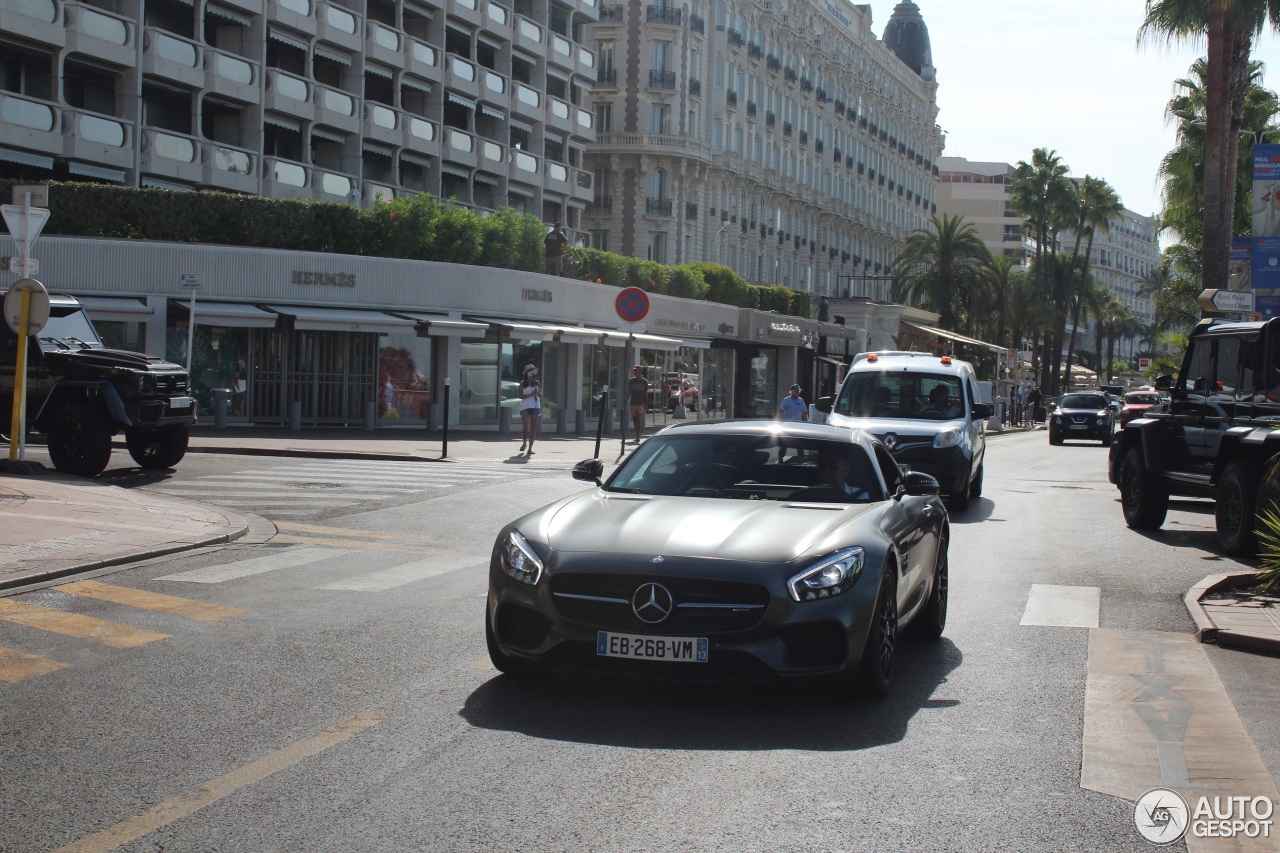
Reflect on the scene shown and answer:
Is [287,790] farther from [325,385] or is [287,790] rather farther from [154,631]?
[325,385]

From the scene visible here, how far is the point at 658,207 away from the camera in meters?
64.9

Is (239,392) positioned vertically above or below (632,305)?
below

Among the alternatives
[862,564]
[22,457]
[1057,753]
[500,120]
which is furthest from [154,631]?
[500,120]

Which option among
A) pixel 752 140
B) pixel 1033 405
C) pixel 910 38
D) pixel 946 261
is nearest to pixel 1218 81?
pixel 1033 405

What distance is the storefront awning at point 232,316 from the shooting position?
32.1m

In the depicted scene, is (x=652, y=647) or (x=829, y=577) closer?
(x=652, y=647)

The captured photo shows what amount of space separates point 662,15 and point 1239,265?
42.1 m

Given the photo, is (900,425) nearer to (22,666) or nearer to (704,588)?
(704,588)

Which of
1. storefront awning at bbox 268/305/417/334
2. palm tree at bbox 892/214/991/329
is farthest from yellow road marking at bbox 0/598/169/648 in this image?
palm tree at bbox 892/214/991/329

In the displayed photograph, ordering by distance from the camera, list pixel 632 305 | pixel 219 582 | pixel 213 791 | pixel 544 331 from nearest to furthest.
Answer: pixel 213 791, pixel 219 582, pixel 632 305, pixel 544 331

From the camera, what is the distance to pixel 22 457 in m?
17.9

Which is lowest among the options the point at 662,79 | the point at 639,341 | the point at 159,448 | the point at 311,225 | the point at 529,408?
the point at 159,448

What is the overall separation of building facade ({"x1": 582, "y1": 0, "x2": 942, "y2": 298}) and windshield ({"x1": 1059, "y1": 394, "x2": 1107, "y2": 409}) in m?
24.8

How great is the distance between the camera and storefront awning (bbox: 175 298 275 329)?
32094 millimetres
